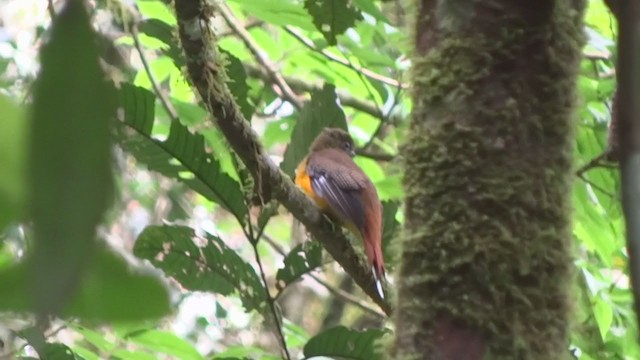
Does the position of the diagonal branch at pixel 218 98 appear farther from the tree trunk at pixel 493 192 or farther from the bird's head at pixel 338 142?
the bird's head at pixel 338 142

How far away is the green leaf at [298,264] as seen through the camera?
199cm

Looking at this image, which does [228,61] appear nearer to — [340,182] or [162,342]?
[162,342]

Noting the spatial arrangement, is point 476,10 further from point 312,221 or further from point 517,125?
point 312,221

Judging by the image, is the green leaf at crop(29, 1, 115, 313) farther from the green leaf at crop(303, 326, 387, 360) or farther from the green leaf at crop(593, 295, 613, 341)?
the green leaf at crop(593, 295, 613, 341)

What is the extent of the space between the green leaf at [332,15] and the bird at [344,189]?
0.52m

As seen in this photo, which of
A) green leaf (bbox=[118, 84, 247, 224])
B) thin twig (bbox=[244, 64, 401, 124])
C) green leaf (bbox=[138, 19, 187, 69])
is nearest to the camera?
green leaf (bbox=[118, 84, 247, 224])

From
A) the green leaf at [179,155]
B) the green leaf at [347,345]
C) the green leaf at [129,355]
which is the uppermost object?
the green leaf at [179,155]

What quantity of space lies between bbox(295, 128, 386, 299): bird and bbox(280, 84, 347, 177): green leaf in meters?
0.23

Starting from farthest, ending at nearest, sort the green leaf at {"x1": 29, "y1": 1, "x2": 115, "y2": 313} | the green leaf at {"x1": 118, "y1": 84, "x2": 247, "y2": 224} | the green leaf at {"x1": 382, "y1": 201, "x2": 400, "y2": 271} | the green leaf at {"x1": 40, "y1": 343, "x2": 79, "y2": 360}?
the green leaf at {"x1": 382, "y1": 201, "x2": 400, "y2": 271} < the green leaf at {"x1": 118, "y1": 84, "x2": 247, "y2": 224} < the green leaf at {"x1": 40, "y1": 343, "x2": 79, "y2": 360} < the green leaf at {"x1": 29, "y1": 1, "x2": 115, "y2": 313}

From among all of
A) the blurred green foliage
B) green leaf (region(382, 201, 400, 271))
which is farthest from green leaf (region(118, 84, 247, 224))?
green leaf (region(382, 201, 400, 271))

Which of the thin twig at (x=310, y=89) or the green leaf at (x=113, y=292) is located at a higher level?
the green leaf at (x=113, y=292)

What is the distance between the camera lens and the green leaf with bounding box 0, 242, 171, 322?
230 millimetres

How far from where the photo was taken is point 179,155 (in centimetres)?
184

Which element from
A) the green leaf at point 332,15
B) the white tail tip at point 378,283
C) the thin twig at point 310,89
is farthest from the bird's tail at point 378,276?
the thin twig at point 310,89
